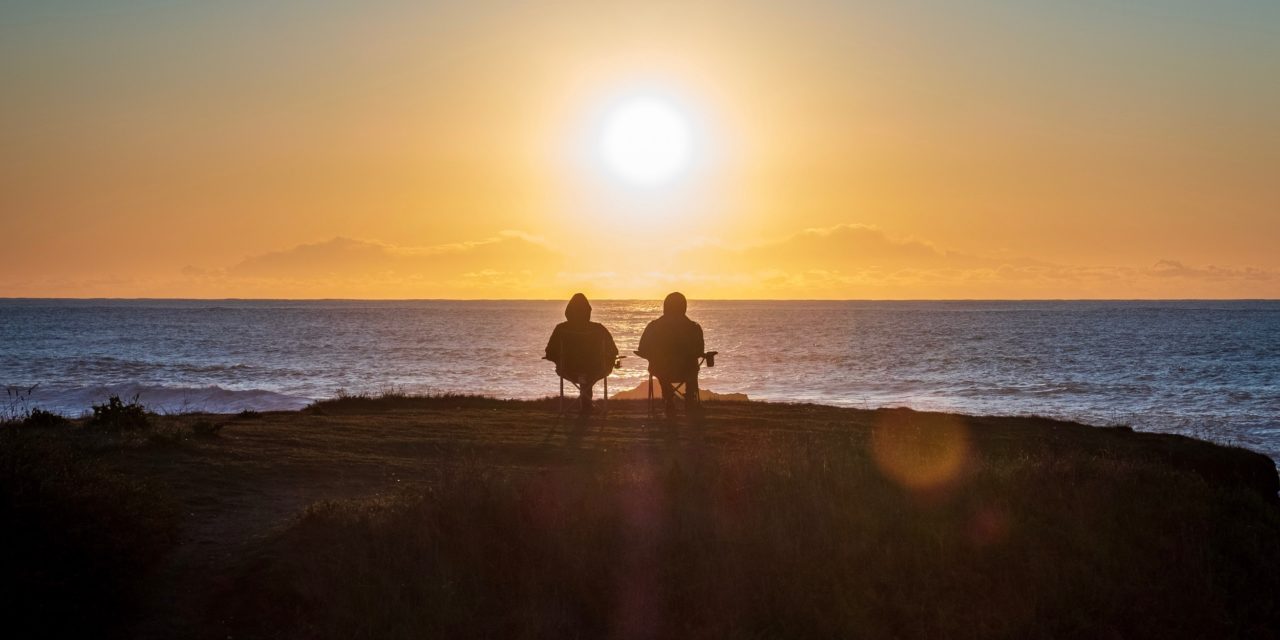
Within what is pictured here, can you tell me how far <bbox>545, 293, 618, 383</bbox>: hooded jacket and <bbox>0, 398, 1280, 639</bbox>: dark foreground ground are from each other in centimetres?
441

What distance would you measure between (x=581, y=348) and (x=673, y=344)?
1.58 m

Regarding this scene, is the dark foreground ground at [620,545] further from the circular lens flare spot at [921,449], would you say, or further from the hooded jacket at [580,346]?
the hooded jacket at [580,346]

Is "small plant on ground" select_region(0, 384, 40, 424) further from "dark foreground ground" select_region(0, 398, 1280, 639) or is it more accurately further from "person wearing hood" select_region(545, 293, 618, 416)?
"person wearing hood" select_region(545, 293, 618, 416)

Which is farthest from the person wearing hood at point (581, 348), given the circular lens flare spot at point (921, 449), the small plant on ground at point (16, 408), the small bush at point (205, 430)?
the small plant on ground at point (16, 408)

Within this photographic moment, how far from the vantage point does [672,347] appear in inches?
674

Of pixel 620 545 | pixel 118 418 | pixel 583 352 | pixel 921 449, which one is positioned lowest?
pixel 620 545

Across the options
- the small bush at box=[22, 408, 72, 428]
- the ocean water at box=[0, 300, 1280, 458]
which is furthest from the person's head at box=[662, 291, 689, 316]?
the ocean water at box=[0, 300, 1280, 458]

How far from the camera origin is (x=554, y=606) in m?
8.48

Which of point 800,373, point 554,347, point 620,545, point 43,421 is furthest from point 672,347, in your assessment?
point 800,373

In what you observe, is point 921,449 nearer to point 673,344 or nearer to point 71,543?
point 673,344

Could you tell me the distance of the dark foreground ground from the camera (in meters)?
7.82

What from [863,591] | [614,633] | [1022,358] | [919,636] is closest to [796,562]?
[863,591]

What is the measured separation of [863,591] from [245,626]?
16.9 feet

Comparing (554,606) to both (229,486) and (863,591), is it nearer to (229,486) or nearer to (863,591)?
(863,591)
